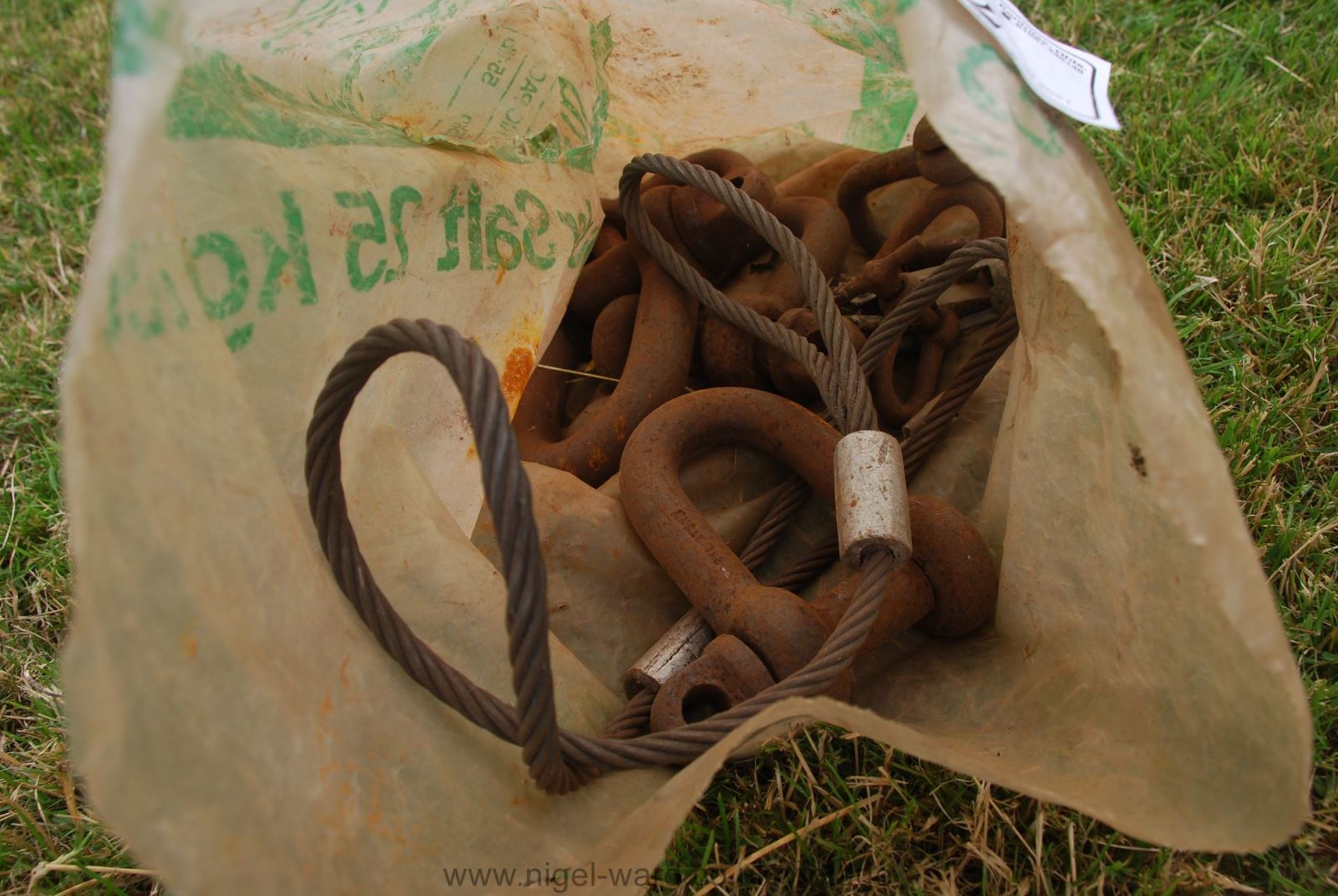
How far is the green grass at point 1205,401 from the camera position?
0.78m

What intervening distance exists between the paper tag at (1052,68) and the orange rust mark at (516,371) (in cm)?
56

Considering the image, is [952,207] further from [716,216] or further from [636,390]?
[636,390]

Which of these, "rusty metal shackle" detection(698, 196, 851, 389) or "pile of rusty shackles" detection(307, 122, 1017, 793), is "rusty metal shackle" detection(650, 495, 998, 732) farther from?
"rusty metal shackle" detection(698, 196, 851, 389)

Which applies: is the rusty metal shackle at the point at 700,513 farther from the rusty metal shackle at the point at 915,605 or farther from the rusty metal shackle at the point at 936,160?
the rusty metal shackle at the point at 936,160

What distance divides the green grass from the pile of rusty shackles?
116mm

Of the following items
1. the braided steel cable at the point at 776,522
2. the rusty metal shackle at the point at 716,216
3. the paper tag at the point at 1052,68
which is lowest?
the braided steel cable at the point at 776,522

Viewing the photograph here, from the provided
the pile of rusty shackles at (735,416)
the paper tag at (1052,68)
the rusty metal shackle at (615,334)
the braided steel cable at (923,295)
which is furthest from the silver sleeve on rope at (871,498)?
the rusty metal shackle at (615,334)

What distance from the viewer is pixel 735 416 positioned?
103 centimetres

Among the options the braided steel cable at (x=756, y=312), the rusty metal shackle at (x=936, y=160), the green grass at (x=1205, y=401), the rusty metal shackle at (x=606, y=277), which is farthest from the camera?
the rusty metal shackle at (x=606, y=277)

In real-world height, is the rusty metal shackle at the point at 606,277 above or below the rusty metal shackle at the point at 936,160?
below

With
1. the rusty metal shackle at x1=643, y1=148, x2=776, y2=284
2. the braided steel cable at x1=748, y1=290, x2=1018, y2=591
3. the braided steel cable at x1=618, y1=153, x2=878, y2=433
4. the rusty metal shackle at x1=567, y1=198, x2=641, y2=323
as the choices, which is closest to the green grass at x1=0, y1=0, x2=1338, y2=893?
the braided steel cable at x1=748, y1=290, x2=1018, y2=591

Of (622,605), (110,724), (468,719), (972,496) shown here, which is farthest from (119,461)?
(972,496)

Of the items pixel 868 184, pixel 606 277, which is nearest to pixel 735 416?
pixel 606 277

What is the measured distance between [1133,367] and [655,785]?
1.55 ft
